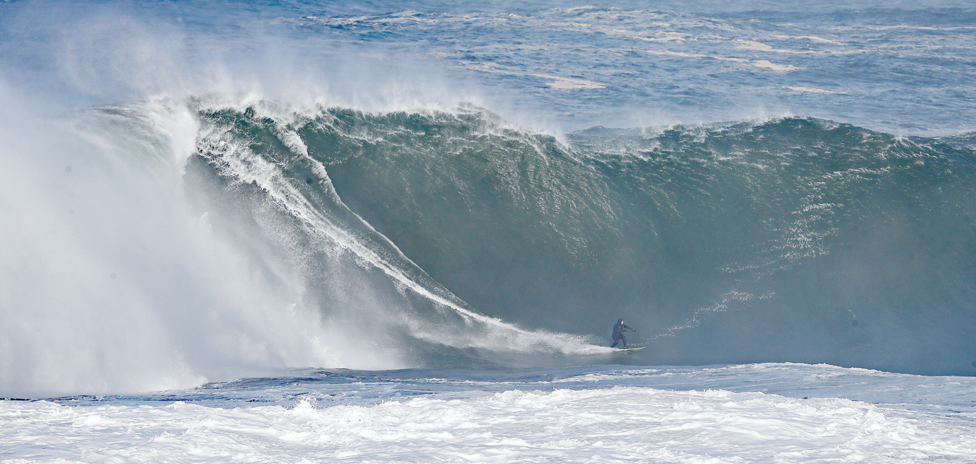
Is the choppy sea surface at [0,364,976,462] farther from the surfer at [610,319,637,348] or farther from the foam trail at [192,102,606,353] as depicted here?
the foam trail at [192,102,606,353]

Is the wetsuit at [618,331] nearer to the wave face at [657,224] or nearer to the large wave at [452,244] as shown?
the large wave at [452,244]

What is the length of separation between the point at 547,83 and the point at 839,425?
52.8 feet

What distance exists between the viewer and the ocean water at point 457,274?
523cm

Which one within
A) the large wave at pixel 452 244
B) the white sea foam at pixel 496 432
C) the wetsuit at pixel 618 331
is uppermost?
the large wave at pixel 452 244

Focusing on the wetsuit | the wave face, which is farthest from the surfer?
the wave face

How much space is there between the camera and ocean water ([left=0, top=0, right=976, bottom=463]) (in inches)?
206

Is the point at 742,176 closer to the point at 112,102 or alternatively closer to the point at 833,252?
the point at 833,252

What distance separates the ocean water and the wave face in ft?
0.17

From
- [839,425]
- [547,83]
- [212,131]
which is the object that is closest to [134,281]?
[212,131]

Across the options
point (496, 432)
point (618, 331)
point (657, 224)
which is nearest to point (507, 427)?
point (496, 432)

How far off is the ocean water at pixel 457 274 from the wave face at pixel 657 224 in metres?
0.05

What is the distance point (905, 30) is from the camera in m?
24.6

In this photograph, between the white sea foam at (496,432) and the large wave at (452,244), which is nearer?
the white sea foam at (496,432)

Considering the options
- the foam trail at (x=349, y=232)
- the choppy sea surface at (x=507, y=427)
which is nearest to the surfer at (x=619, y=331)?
the foam trail at (x=349, y=232)
